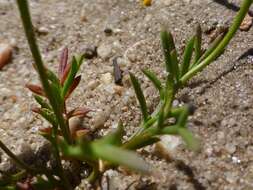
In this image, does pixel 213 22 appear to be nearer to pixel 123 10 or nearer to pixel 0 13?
pixel 123 10


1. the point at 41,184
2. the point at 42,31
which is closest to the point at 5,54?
the point at 42,31

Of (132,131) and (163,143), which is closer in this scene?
(163,143)

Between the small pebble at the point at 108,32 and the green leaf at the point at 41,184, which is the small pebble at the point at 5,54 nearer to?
the small pebble at the point at 108,32

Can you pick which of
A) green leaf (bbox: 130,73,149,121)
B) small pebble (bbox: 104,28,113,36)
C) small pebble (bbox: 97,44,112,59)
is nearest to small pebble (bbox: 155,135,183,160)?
green leaf (bbox: 130,73,149,121)

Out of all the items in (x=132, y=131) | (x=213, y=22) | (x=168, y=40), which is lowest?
(x=132, y=131)

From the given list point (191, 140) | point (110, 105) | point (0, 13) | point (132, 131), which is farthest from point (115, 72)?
point (191, 140)

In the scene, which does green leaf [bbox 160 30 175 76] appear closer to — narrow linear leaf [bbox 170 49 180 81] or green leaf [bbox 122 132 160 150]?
narrow linear leaf [bbox 170 49 180 81]

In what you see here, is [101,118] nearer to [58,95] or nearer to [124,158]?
[58,95]
